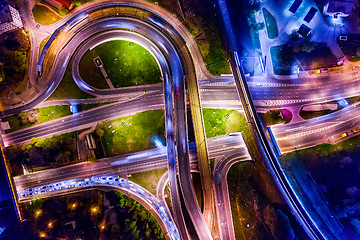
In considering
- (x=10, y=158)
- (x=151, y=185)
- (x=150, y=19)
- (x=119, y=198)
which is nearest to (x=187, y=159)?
(x=151, y=185)

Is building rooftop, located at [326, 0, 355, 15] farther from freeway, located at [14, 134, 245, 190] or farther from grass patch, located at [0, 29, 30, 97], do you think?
grass patch, located at [0, 29, 30, 97]

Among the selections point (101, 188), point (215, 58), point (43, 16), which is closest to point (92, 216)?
point (101, 188)

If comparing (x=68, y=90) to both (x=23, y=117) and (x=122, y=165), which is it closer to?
(x=23, y=117)

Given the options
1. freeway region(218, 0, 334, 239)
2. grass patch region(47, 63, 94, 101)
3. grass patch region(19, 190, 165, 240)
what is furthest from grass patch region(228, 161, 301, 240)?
grass patch region(47, 63, 94, 101)

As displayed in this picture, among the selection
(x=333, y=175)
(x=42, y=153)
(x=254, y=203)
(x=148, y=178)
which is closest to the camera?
(x=254, y=203)

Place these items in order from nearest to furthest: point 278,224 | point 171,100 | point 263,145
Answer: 1. point 278,224
2. point 263,145
3. point 171,100

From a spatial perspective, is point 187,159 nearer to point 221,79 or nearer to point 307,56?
point 221,79

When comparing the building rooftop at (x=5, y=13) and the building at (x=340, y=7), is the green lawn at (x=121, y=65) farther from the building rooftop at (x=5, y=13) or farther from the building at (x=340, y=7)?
the building at (x=340, y=7)
